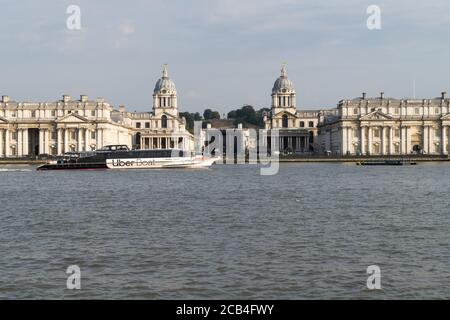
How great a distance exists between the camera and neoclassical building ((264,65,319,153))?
17262 centimetres

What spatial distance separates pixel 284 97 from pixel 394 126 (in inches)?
1738

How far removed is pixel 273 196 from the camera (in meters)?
44.3

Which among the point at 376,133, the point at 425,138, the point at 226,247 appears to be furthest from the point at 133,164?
the point at 226,247

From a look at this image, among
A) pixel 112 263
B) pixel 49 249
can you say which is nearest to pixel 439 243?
pixel 112 263

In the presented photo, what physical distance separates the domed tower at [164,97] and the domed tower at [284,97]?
23054 millimetres

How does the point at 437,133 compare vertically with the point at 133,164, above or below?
above

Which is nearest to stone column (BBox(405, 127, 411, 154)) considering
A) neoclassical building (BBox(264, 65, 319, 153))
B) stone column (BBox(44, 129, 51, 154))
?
neoclassical building (BBox(264, 65, 319, 153))

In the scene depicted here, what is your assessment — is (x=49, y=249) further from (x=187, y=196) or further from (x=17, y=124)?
(x=17, y=124)

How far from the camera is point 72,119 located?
130875 mm

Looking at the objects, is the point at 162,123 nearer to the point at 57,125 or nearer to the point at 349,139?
the point at 57,125

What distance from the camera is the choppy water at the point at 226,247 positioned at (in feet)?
59.4

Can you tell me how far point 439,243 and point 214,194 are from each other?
2326cm

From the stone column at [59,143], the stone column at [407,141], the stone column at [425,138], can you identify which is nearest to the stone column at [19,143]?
the stone column at [59,143]

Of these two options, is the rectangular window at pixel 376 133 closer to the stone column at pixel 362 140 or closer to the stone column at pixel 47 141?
the stone column at pixel 362 140
